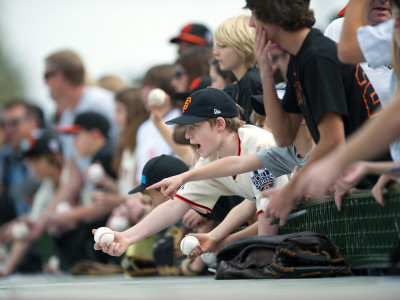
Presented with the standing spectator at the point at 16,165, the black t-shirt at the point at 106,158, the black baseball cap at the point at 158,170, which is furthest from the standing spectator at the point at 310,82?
the standing spectator at the point at 16,165

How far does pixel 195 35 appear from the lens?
342 inches

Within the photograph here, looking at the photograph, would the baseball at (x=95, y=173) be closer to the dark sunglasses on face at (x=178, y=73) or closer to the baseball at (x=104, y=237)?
the dark sunglasses on face at (x=178, y=73)

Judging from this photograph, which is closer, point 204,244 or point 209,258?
point 204,244

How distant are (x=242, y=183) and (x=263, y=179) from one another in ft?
0.73

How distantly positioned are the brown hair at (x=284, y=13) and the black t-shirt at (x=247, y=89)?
5.25 ft

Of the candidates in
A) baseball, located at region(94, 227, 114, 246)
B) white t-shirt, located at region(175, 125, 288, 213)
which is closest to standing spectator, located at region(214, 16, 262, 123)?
white t-shirt, located at region(175, 125, 288, 213)

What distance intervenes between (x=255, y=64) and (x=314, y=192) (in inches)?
152

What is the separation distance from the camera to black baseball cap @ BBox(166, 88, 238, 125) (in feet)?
18.1

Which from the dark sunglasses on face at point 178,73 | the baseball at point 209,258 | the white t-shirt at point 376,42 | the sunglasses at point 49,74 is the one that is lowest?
the baseball at point 209,258

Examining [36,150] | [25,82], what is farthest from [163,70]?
[25,82]

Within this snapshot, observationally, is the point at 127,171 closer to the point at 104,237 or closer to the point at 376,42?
the point at 104,237

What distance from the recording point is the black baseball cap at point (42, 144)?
12.0 meters

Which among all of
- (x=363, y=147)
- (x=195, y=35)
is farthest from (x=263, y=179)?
(x=195, y=35)

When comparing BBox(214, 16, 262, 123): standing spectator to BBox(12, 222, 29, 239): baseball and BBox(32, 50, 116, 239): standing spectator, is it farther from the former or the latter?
BBox(12, 222, 29, 239): baseball
